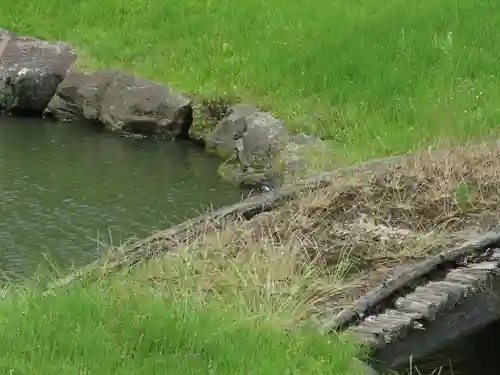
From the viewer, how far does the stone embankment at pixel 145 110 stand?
1155 centimetres

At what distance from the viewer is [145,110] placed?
1349 cm

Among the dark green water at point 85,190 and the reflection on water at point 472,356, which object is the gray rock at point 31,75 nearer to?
the dark green water at point 85,190

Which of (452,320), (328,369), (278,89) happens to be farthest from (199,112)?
(328,369)

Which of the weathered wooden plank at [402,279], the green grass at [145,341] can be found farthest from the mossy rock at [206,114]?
the green grass at [145,341]

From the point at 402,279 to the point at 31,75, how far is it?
32.1ft

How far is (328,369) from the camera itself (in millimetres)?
4910

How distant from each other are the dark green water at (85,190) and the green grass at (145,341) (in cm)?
298

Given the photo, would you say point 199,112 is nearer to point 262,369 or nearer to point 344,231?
point 344,231

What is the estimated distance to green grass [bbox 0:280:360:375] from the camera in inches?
182

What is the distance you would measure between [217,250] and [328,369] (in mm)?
1850

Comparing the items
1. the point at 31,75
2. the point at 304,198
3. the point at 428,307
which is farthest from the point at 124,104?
the point at 428,307

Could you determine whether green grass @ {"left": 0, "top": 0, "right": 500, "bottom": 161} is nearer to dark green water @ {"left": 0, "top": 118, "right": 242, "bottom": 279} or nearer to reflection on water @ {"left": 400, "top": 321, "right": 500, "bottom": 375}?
dark green water @ {"left": 0, "top": 118, "right": 242, "bottom": 279}

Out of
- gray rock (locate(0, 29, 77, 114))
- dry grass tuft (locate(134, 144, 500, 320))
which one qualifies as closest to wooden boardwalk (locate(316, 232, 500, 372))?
dry grass tuft (locate(134, 144, 500, 320))

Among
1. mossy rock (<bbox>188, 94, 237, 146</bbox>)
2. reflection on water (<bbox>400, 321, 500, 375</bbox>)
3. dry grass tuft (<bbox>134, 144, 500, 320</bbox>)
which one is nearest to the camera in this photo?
dry grass tuft (<bbox>134, 144, 500, 320</bbox>)
